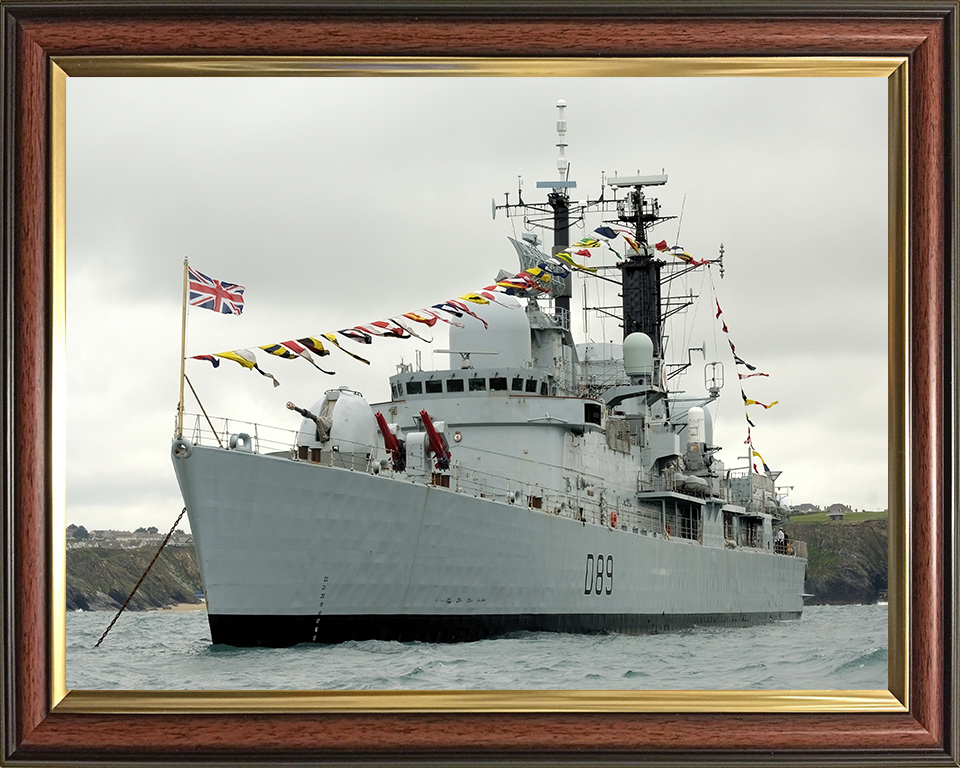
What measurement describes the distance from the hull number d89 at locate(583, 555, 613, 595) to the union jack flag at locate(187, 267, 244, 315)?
41.2 feet

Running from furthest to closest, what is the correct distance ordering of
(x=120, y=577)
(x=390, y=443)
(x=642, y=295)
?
1. (x=642, y=295)
2. (x=390, y=443)
3. (x=120, y=577)

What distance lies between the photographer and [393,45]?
604cm

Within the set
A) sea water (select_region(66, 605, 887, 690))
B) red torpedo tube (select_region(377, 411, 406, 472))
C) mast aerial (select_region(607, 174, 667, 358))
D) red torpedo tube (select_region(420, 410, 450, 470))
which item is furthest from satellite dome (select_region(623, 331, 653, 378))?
sea water (select_region(66, 605, 887, 690))

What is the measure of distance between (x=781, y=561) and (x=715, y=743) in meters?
30.0

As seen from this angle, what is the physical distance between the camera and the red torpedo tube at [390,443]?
17938 millimetres

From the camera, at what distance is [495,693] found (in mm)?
5844

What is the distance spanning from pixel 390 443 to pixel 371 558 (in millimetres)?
2859

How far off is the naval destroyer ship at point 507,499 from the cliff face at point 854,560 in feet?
3.31

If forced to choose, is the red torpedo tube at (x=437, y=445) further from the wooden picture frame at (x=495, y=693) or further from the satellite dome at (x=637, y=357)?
the wooden picture frame at (x=495, y=693)

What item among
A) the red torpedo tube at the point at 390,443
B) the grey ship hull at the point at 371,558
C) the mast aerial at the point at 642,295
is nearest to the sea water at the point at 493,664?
the grey ship hull at the point at 371,558

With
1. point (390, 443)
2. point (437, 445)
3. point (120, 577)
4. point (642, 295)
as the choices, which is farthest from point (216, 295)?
point (642, 295)

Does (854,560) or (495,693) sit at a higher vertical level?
(854,560)

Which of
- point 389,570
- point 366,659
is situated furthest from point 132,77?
point 389,570

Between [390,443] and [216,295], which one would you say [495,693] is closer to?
[216,295]
